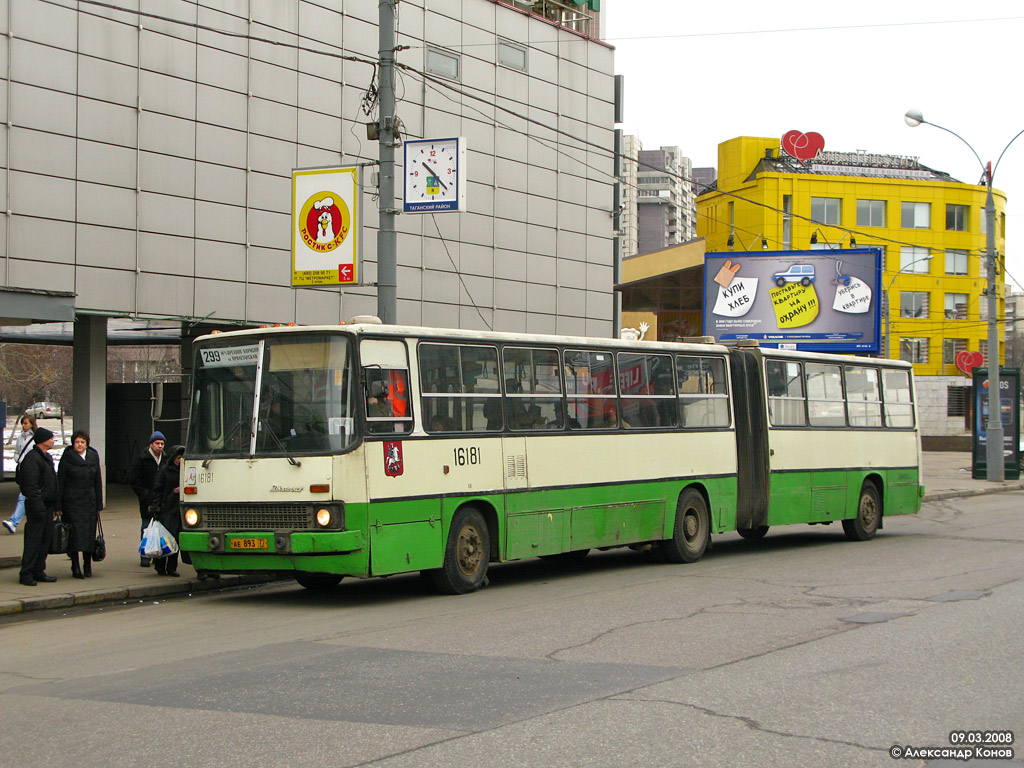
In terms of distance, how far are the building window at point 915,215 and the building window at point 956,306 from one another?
4.46m

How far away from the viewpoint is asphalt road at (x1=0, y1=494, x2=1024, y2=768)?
240 inches

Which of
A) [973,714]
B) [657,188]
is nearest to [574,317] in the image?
[973,714]

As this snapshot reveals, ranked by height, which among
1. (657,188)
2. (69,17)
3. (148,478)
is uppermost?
(657,188)

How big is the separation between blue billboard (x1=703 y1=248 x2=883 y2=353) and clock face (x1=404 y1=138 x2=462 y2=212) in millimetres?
21337

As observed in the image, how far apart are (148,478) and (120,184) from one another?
10.3 m

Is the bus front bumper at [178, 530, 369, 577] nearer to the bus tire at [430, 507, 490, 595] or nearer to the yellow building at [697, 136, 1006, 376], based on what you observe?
the bus tire at [430, 507, 490, 595]

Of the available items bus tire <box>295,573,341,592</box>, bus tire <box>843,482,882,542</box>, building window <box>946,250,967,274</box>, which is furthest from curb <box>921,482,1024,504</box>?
building window <box>946,250,967,274</box>

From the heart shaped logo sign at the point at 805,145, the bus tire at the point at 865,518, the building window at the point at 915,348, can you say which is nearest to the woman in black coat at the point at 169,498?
the bus tire at the point at 865,518

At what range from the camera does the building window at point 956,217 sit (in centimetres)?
7156

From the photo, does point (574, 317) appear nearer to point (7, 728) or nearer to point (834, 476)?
point (834, 476)

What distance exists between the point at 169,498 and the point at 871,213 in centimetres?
6323

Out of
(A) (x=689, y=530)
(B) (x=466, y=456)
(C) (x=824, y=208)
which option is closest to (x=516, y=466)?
(B) (x=466, y=456)

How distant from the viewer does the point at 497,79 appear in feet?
98.8

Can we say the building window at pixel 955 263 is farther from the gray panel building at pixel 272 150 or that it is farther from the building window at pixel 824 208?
the gray panel building at pixel 272 150
